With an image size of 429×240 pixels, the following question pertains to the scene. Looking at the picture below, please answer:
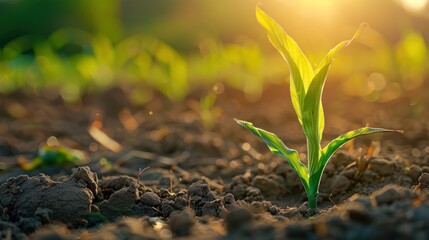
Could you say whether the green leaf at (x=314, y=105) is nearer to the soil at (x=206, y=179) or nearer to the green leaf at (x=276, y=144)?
the green leaf at (x=276, y=144)

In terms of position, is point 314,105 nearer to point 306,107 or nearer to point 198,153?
point 306,107

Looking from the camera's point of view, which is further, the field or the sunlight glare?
the sunlight glare

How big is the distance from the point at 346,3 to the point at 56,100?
934 cm

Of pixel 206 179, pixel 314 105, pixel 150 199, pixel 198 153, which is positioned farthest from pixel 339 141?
pixel 198 153

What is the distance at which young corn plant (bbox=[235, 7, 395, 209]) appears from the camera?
81.3 inches

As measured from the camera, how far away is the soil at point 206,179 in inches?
60.7

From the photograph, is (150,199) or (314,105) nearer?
(314,105)

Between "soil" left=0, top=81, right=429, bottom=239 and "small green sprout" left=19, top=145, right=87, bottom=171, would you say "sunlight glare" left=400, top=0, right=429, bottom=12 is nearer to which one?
"soil" left=0, top=81, right=429, bottom=239

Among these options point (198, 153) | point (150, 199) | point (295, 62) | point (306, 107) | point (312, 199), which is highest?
point (295, 62)

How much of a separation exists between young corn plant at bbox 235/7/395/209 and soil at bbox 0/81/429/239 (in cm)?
16

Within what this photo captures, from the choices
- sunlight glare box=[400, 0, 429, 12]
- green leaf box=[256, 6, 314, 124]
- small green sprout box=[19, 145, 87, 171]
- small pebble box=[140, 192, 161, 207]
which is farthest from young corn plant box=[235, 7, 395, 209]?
sunlight glare box=[400, 0, 429, 12]

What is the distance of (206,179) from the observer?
2857 mm

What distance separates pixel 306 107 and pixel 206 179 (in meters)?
0.89

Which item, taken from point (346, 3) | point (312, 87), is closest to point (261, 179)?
point (312, 87)
